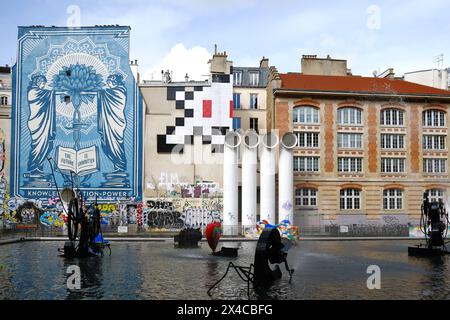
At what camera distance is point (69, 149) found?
55406 millimetres

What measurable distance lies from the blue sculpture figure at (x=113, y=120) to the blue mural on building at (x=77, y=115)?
0.32 feet

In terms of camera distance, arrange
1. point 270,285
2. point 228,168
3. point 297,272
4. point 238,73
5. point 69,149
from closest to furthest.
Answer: point 270,285 → point 297,272 → point 228,168 → point 69,149 → point 238,73

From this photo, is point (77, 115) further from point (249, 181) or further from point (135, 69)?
point (249, 181)

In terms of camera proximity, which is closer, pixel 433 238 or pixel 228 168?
pixel 433 238

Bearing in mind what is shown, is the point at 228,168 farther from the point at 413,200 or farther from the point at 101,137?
the point at 413,200


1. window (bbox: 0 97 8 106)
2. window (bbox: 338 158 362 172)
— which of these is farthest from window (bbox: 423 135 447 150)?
window (bbox: 0 97 8 106)

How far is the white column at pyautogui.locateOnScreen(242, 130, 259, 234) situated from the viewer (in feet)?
166

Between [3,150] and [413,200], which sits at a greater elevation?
[3,150]

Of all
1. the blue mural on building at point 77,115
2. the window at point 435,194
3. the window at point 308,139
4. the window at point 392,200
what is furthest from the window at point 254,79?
the window at point 435,194

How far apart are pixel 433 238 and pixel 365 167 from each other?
2626 centimetres

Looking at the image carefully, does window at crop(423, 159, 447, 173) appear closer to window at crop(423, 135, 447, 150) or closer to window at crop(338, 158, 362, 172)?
window at crop(423, 135, 447, 150)

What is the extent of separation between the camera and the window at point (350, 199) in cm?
5572

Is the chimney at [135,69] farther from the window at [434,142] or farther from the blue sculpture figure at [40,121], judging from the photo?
the window at [434,142]
